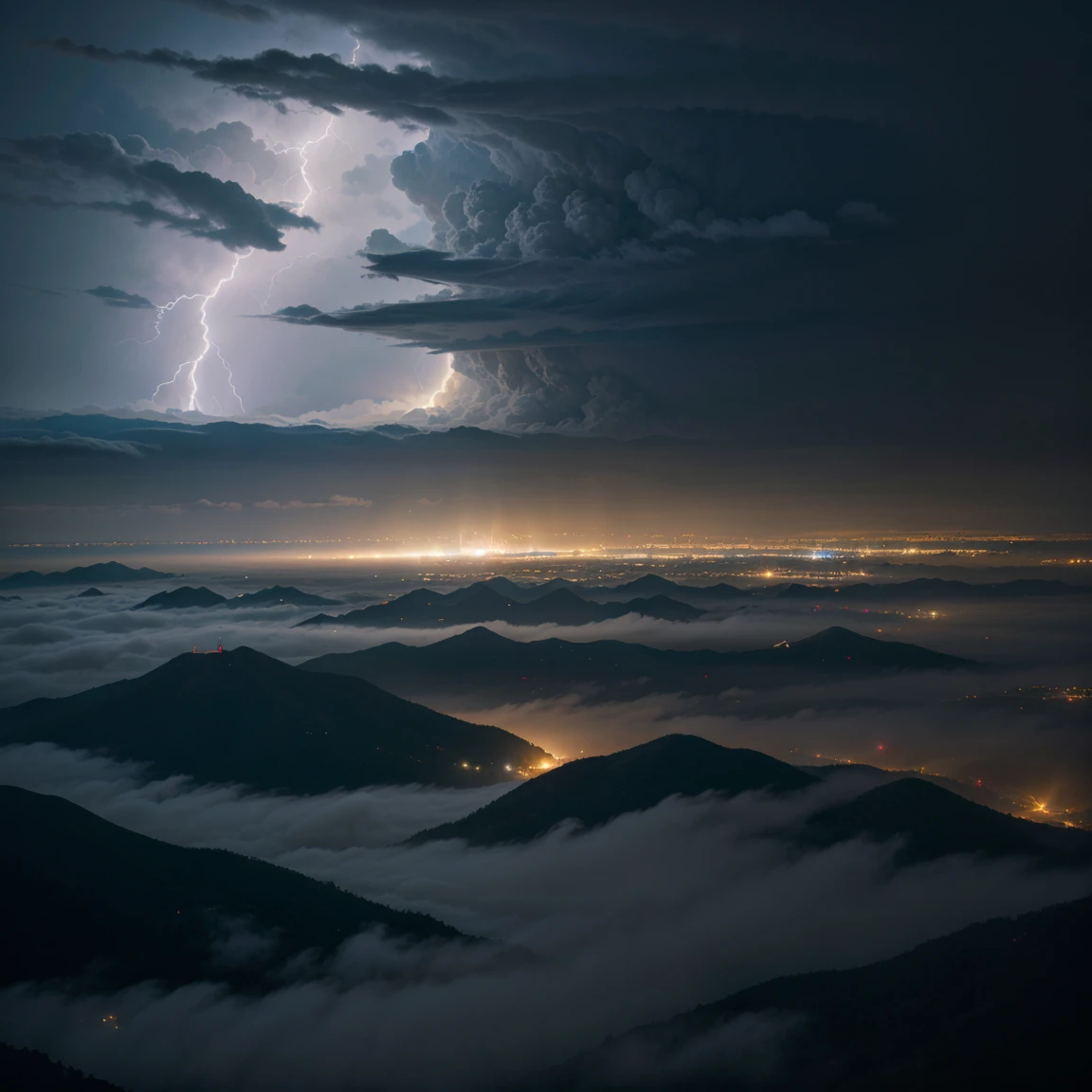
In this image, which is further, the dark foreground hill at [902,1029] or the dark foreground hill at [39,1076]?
the dark foreground hill at [39,1076]

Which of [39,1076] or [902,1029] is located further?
[39,1076]

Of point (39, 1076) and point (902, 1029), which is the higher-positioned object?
point (902, 1029)

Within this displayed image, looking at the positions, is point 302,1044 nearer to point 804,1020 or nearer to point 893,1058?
point 804,1020

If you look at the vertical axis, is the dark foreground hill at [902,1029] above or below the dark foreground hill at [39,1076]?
above

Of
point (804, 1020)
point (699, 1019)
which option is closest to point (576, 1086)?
point (699, 1019)

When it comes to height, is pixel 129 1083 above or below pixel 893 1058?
below

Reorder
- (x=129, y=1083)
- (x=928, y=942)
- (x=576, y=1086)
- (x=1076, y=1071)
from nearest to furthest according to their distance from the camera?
1. (x=1076, y=1071)
2. (x=576, y=1086)
3. (x=129, y=1083)
4. (x=928, y=942)
